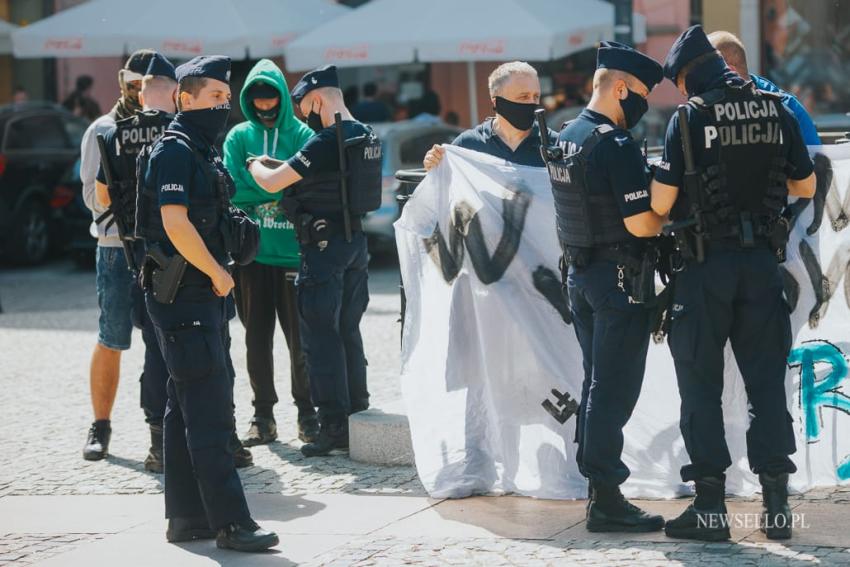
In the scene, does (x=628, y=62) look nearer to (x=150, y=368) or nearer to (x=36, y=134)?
(x=150, y=368)

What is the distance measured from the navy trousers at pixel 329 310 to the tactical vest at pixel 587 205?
1905 millimetres

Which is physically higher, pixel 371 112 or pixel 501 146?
pixel 371 112

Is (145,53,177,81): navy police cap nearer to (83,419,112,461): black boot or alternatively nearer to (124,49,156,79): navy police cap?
(124,49,156,79): navy police cap

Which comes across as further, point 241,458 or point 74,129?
point 74,129

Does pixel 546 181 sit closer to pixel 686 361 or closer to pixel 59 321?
pixel 686 361

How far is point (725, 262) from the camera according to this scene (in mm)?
5953

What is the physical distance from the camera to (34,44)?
20.4 metres

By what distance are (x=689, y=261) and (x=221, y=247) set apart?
1824mm

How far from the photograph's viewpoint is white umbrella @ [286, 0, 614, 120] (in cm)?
1809

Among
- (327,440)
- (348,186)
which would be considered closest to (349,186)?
(348,186)

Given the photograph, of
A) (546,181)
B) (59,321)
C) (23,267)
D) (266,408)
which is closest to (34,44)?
(23,267)

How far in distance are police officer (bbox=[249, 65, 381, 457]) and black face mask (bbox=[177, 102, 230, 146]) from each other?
1.30 m

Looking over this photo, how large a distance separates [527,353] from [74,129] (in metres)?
13.2

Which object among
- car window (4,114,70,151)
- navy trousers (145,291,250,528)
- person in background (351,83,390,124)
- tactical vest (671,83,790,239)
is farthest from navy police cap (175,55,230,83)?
car window (4,114,70,151)
